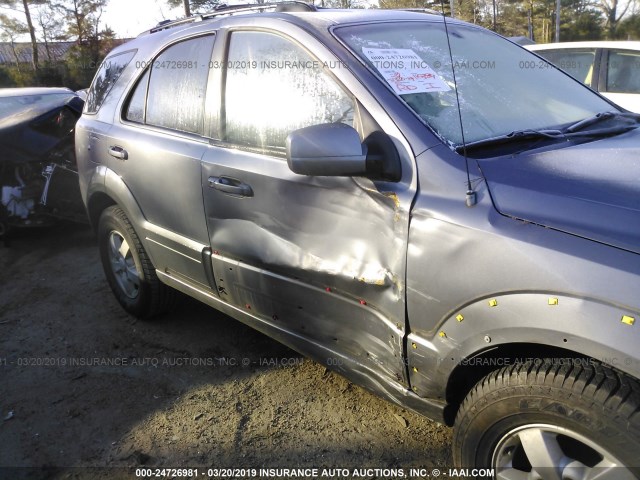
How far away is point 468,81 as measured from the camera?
7.84 ft

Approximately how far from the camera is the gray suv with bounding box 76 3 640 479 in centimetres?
156

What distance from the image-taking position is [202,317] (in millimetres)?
3881

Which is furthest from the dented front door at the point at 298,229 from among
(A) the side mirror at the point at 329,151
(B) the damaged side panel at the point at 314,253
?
(A) the side mirror at the point at 329,151

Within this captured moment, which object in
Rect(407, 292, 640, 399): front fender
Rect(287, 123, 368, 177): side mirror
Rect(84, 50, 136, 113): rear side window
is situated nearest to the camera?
Rect(407, 292, 640, 399): front fender

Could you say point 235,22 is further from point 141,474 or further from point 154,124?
point 141,474

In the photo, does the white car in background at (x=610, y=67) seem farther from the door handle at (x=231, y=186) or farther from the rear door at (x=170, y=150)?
the door handle at (x=231, y=186)

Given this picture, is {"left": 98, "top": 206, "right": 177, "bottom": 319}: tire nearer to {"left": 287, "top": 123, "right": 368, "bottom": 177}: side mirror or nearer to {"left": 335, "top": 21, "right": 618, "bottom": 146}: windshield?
{"left": 287, "top": 123, "right": 368, "bottom": 177}: side mirror

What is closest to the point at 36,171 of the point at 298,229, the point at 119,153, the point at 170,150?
the point at 119,153

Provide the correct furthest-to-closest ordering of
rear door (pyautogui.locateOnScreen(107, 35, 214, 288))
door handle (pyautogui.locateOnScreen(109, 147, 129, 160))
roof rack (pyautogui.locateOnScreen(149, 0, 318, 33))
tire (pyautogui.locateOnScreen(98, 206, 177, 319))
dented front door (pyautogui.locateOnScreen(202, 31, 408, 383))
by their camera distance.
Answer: tire (pyautogui.locateOnScreen(98, 206, 177, 319))
door handle (pyautogui.locateOnScreen(109, 147, 129, 160))
rear door (pyautogui.locateOnScreen(107, 35, 214, 288))
roof rack (pyautogui.locateOnScreen(149, 0, 318, 33))
dented front door (pyautogui.locateOnScreen(202, 31, 408, 383))

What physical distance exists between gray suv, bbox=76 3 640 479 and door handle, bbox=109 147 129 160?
4 centimetres

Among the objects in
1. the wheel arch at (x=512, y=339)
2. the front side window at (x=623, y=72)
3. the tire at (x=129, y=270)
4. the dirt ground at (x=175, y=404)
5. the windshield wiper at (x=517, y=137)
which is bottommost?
the dirt ground at (x=175, y=404)

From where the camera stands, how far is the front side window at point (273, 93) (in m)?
2.29

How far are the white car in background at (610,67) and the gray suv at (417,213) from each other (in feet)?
13.5

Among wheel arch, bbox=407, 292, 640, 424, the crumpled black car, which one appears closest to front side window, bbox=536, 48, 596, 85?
the crumpled black car
